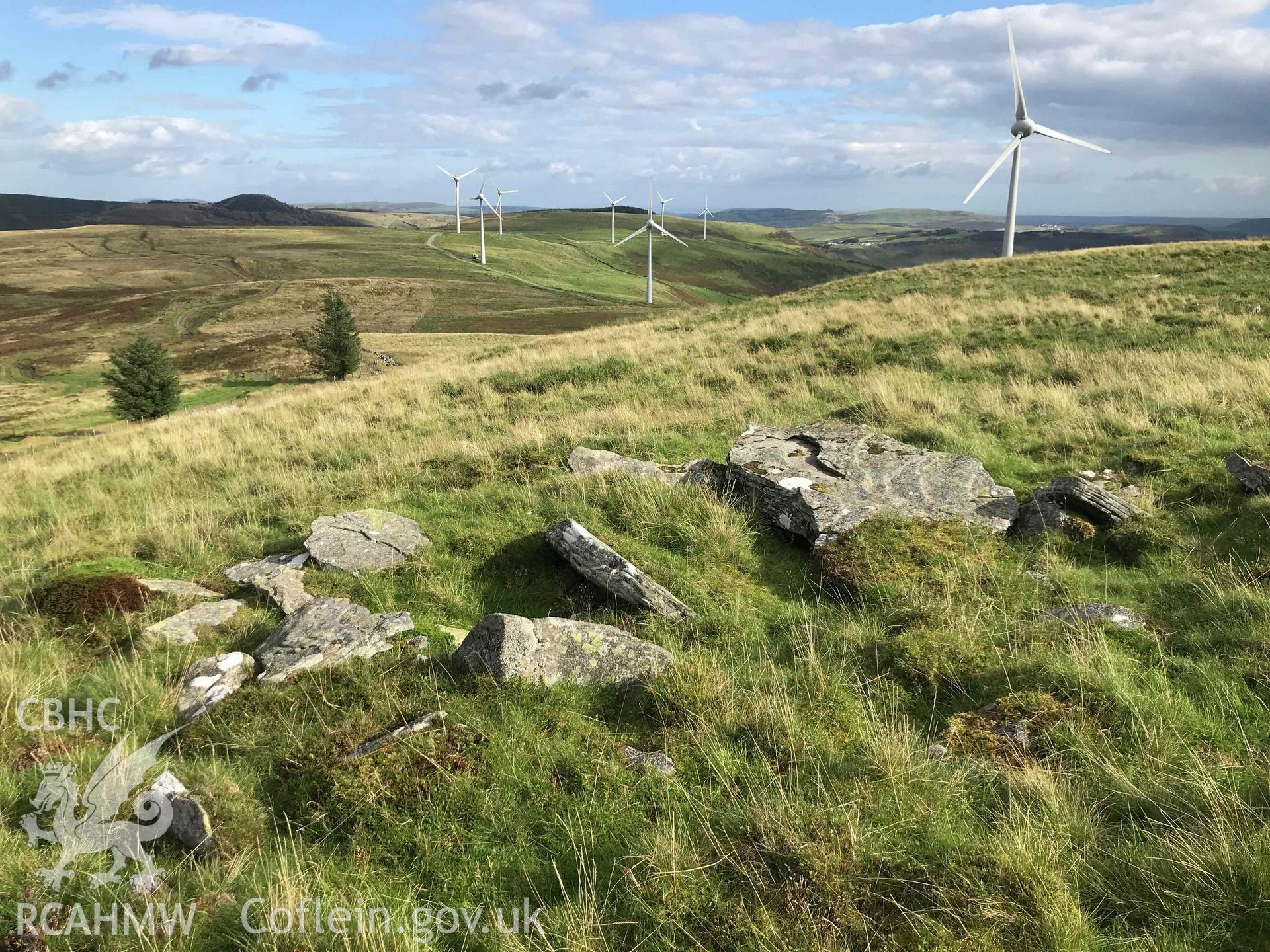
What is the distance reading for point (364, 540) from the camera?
8.16 metres

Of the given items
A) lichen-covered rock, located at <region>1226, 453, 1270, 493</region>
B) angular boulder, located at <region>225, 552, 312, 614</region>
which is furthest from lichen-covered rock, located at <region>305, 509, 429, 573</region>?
lichen-covered rock, located at <region>1226, 453, 1270, 493</region>

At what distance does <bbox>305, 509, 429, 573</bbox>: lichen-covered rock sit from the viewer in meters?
7.77

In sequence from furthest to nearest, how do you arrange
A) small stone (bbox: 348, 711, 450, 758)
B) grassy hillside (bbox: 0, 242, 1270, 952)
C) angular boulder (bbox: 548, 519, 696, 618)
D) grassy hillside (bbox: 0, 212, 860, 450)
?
Answer: grassy hillside (bbox: 0, 212, 860, 450)
angular boulder (bbox: 548, 519, 696, 618)
small stone (bbox: 348, 711, 450, 758)
grassy hillside (bbox: 0, 242, 1270, 952)

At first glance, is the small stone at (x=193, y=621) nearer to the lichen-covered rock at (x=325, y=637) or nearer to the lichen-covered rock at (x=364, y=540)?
the lichen-covered rock at (x=325, y=637)

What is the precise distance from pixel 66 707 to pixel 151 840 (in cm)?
199

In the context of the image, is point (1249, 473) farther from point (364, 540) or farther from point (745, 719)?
point (364, 540)

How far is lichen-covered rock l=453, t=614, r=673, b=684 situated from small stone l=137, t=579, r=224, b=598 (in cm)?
337

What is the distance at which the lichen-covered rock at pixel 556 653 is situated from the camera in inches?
214

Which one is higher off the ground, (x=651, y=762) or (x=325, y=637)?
(x=325, y=637)

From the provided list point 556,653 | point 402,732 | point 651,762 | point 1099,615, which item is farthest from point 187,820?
point 1099,615

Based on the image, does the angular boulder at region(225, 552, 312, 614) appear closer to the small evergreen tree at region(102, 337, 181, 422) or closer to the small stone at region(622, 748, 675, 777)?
the small stone at region(622, 748, 675, 777)

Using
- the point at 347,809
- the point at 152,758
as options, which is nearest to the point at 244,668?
the point at 152,758

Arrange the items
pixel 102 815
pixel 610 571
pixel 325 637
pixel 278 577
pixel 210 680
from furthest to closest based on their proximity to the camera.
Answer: pixel 278 577
pixel 610 571
pixel 325 637
pixel 210 680
pixel 102 815

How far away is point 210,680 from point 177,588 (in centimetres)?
222
